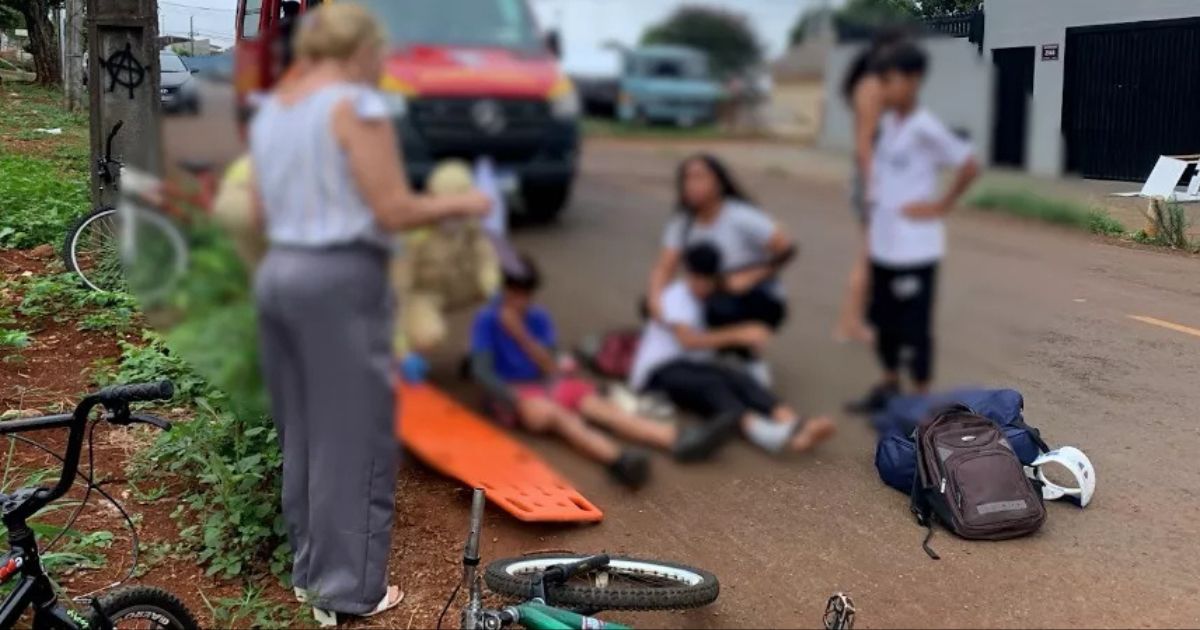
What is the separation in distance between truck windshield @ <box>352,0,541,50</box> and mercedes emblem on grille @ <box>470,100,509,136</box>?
95mm

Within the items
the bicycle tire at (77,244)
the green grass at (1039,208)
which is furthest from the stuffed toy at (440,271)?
the bicycle tire at (77,244)

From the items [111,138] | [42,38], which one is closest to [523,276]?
[111,138]

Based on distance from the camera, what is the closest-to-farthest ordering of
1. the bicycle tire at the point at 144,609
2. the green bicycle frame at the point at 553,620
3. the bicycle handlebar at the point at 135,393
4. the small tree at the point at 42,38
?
1. the bicycle handlebar at the point at 135,393
2. the bicycle tire at the point at 144,609
3. the green bicycle frame at the point at 553,620
4. the small tree at the point at 42,38

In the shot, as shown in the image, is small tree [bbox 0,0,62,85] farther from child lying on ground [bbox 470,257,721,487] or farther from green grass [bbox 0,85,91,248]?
child lying on ground [bbox 470,257,721,487]

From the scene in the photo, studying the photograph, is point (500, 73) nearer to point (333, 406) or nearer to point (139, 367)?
point (333, 406)

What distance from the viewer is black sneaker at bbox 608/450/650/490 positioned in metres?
1.17

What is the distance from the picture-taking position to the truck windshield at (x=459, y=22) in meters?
1.16

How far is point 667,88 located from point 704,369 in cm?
30

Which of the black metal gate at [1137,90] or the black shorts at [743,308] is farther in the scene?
the black metal gate at [1137,90]

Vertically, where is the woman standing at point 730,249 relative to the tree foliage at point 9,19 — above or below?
below

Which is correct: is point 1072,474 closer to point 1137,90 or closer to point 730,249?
point 1137,90

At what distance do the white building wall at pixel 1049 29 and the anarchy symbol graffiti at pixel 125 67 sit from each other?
337 centimetres

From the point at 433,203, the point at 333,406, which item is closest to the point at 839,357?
the point at 433,203

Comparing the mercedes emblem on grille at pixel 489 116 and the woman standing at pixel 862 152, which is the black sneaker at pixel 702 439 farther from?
the mercedes emblem on grille at pixel 489 116
